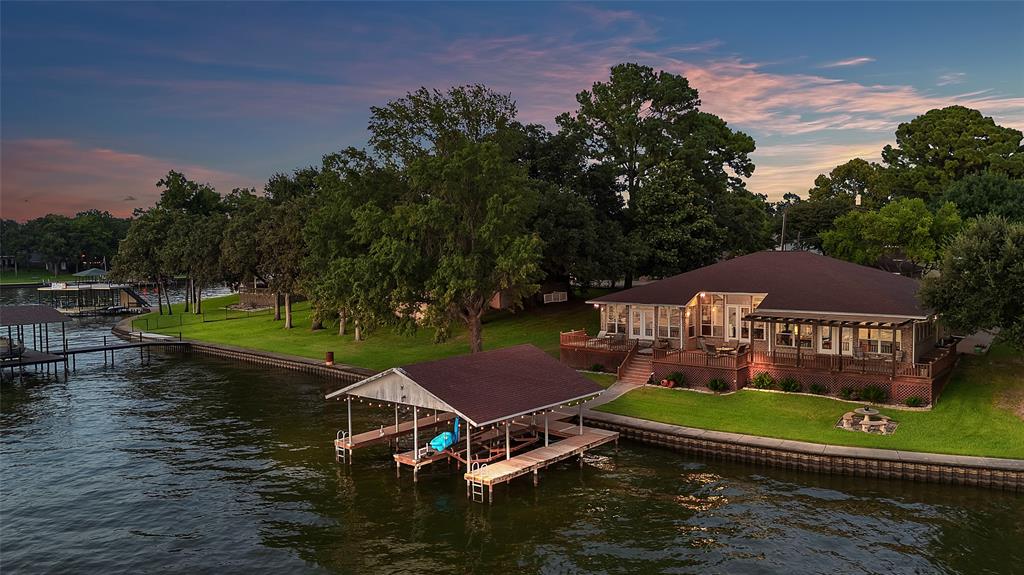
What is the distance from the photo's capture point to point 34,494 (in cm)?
2689

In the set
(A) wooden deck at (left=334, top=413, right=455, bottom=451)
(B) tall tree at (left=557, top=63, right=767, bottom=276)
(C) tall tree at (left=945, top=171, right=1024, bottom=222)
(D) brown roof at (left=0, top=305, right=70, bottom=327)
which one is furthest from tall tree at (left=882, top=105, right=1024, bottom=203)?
(D) brown roof at (left=0, top=305, right=70, bottom=327)

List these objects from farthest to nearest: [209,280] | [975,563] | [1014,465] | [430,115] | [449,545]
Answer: [209,280] → [430,115] → [1014,465] → [449,545] → [975,563]

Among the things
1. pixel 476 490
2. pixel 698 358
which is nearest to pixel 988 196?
pixel 698 358

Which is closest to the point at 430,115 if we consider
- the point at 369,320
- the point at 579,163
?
the point at 369,320

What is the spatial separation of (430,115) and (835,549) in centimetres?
3665

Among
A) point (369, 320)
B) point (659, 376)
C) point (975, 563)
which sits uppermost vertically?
point (369, 320)

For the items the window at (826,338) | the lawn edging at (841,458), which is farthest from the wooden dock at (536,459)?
the window at (826,338)

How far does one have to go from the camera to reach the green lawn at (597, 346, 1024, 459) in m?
28.8

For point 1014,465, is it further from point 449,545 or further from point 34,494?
point 34,494

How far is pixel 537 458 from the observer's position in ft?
90.0

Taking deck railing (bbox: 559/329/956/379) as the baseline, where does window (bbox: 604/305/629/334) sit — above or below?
above

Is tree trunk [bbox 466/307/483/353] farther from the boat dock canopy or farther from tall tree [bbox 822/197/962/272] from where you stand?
tall tree [bbox 822/197/962/272]

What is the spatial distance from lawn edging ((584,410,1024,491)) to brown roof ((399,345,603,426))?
4596mm

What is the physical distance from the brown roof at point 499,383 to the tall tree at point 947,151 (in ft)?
226
